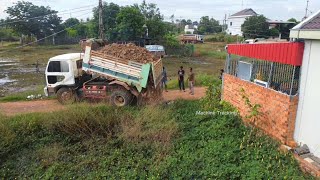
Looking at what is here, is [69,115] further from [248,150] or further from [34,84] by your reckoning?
[34,84]

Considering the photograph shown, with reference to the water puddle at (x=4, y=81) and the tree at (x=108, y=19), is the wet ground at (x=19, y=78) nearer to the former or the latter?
the water puddle at (x=4, y=81)

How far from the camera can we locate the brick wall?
7.16 m

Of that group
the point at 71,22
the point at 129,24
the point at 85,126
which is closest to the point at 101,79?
the point at 85,126

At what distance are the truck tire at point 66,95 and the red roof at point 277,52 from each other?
7158mm

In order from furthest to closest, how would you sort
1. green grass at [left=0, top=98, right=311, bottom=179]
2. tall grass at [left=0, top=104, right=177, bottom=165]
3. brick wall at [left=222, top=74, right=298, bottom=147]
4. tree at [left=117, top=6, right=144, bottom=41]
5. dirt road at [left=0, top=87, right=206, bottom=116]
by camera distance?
tree at [left=117, top=6, right=144, bottom=41] → dirt road at [left=0, top=87, right=206, bottom=116] → tall grass at [left=0, top=104, right=177, bottom=165] → brick wall at [left=222, top=74, right=298, bottom=147] → green grass at [left=0, top=98, right=311, bottom=179]

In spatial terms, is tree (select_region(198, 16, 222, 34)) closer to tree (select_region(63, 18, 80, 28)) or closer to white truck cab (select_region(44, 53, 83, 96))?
tree (select_region(63, 18, 80, 28))

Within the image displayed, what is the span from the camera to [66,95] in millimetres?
11797

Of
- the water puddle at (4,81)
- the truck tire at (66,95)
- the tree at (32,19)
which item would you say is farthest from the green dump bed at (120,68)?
the tree at (32,19)

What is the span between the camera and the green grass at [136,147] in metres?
6.90

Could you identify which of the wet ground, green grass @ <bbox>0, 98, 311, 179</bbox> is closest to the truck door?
green grass @ <bbox>0, 98, 311, 179</bbox>

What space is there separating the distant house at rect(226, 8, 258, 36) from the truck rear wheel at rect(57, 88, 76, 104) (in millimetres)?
51319

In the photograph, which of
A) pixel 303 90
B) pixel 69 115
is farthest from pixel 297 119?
pixel 69 115

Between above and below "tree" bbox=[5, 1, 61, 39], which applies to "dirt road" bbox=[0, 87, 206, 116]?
below

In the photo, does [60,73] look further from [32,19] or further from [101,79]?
[32,19]
